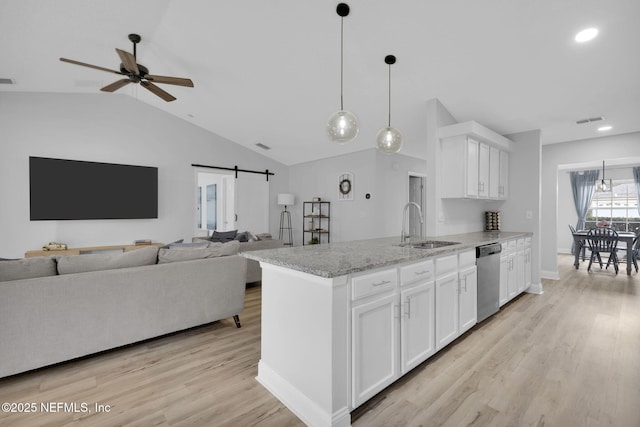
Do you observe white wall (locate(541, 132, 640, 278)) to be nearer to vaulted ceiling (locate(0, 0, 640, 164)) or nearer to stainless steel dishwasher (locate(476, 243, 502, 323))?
vaulted ceiling (locate(0, 0, 640, 164))

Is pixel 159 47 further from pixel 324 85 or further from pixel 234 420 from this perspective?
pixel 234 420

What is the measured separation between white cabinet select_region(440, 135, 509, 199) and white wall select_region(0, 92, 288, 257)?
191 inches

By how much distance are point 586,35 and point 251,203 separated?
20.6 ft

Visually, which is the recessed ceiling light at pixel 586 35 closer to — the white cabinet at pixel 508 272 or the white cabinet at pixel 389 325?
the white cabinet at pixel 508 272

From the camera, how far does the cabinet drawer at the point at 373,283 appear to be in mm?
1649

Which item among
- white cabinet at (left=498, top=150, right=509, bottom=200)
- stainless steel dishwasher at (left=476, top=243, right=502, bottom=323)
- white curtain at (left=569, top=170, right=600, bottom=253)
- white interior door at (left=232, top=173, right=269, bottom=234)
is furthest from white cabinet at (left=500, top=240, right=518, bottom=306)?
white curtain at (left=569, top=170, right=600, bottom=253)

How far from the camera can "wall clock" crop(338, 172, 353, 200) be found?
6492mm

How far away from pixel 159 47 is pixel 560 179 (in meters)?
9.65

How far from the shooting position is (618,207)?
742cm

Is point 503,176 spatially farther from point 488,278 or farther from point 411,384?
point 411,384

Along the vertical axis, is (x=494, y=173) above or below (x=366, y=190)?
above

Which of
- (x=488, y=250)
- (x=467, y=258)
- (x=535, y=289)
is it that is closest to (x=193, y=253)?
(x=467, y=258)

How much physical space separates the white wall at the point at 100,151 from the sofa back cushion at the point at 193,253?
3646 millimetres

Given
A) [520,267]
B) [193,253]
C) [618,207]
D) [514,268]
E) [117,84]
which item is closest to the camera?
[193,253]
